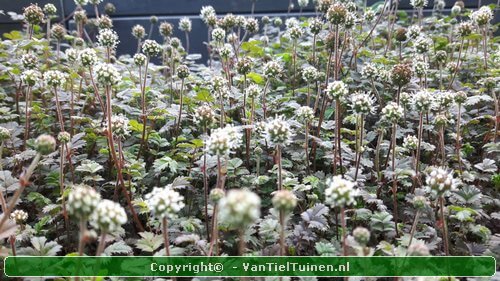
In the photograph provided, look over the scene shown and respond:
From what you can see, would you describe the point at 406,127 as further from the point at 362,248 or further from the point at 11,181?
the point at 11,181

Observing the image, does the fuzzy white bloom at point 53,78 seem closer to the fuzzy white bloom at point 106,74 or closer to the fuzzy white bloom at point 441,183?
the fuzzy white bloom at point 106,74

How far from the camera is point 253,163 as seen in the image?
2.73 metres

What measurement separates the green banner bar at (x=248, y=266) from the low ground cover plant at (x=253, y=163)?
53 millimetres

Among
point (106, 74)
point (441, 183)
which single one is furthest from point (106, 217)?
point (441, 183)

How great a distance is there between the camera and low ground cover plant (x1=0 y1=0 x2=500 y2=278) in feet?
6.22

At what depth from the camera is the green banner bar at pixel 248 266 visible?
72.9 inches

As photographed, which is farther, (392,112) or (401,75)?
(401,75)

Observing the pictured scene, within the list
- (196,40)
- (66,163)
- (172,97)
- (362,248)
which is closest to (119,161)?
(66,163)

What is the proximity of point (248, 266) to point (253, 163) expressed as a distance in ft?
3.06

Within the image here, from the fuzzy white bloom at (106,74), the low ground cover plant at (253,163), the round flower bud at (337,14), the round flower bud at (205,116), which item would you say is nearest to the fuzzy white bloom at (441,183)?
the low ground cover plant at (253,163)

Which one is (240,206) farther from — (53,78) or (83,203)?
(53,78)

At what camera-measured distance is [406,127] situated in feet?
9.68

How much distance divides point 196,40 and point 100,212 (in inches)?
203

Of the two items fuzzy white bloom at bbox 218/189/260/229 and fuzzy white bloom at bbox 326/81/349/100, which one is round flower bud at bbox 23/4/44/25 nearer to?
fuzzy white bloom at bbox 326/81/349/100
